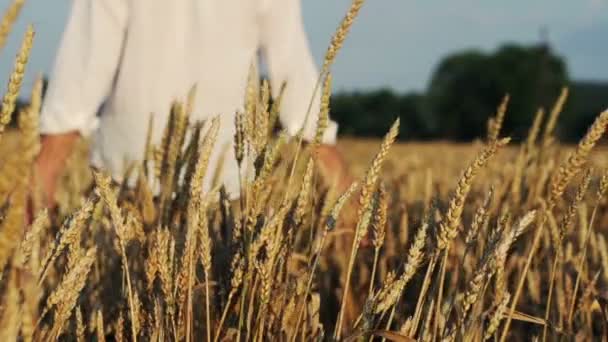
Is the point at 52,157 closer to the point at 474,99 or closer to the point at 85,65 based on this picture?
the point at 85,65

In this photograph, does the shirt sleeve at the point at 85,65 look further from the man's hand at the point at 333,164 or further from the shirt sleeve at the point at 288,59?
the man's hand at the point at 333,164

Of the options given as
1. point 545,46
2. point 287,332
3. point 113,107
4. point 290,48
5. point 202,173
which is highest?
point 545,46

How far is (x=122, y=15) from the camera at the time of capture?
2.00m

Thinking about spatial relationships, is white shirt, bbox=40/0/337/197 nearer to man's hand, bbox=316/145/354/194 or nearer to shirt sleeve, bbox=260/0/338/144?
shirt sleeve, bbox=260/0/338/144

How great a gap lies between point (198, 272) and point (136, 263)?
0.41 ft

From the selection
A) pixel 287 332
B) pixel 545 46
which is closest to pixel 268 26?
pixel 287 332

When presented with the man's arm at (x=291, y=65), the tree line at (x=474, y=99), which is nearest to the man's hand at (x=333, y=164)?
the man's arm at (x=291, y=65)

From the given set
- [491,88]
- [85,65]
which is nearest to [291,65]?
[85,65]

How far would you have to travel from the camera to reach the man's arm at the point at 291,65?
1978 mm

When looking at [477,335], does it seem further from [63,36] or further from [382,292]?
[63,36]

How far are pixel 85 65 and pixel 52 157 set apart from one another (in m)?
0.25

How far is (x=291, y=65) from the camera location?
6.61 feet

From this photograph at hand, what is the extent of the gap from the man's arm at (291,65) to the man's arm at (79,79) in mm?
388

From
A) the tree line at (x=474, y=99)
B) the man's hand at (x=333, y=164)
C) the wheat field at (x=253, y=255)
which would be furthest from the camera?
the tree line at (x=474, y=99)
